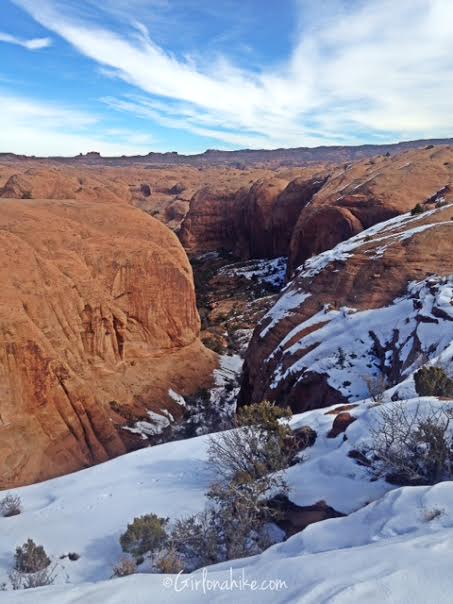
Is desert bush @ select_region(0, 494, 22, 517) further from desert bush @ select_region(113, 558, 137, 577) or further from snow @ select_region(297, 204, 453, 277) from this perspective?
snow @ select_region(297, 204, 453, 277)

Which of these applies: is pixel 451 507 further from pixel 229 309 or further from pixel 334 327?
pixel 229 309

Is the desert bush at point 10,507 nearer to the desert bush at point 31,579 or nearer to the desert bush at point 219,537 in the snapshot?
the desert bush at point 31,579

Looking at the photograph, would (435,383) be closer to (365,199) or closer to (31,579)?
(31,579)

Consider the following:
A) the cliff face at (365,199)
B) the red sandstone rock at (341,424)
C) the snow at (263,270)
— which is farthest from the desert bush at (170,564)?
the snow at (263,270)

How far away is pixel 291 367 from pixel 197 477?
6836 mm

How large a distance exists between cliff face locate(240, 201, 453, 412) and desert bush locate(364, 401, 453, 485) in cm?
430

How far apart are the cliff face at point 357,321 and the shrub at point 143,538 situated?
6.58 m

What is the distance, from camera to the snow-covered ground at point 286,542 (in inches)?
137

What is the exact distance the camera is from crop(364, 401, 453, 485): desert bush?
20.2ft

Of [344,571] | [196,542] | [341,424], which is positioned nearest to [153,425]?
[341,424]

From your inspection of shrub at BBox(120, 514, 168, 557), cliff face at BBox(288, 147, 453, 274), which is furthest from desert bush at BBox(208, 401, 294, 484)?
cliff face at BBox(288, 147, 453, 274)

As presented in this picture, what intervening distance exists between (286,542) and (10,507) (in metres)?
5.41

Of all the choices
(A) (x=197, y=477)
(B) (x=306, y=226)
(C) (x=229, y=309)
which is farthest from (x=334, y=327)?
(B) (x=306, y=226)

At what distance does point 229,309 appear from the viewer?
108 feet
